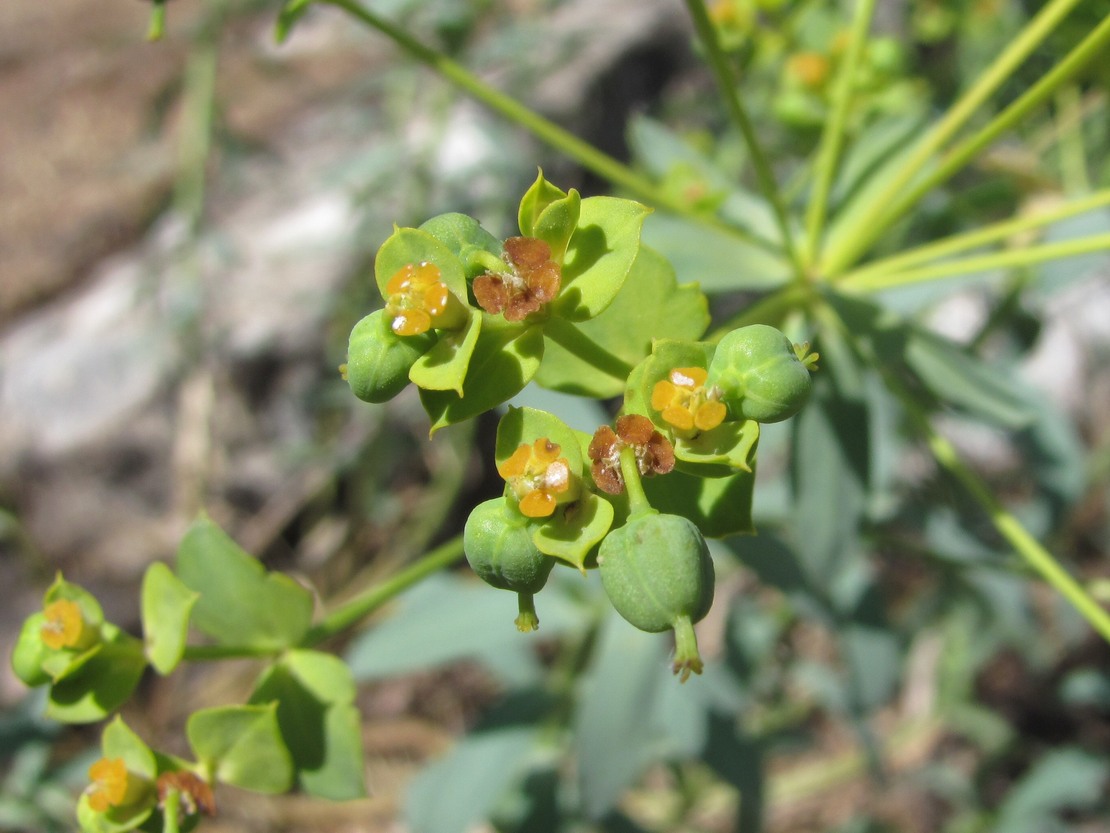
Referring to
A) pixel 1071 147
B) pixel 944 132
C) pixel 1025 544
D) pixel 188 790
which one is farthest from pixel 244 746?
pixel 1071 147

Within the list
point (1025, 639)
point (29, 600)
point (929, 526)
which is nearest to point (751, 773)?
point (929, 526)

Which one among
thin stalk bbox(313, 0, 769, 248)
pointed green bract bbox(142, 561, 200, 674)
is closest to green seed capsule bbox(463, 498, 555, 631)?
pointed green bract bbox(142, 561, 200, 674)

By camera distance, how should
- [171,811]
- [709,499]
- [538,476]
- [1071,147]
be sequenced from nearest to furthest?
[538,476]
[709,499]
[171,811]
[1071,147]

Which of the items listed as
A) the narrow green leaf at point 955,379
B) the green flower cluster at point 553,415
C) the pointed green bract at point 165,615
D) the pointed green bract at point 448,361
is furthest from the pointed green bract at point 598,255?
the narrow green leaf at point 955,379

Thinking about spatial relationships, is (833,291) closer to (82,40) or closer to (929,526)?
(929,526)

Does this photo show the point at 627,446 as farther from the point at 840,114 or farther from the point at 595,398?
the point at 840,114

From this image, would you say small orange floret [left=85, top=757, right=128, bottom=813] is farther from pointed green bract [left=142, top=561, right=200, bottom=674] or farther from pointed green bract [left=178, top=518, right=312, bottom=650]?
pointed green bract [left=178, top=518, right=312, bottom=650]

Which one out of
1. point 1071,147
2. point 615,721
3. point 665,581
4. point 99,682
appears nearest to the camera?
point 665,581
